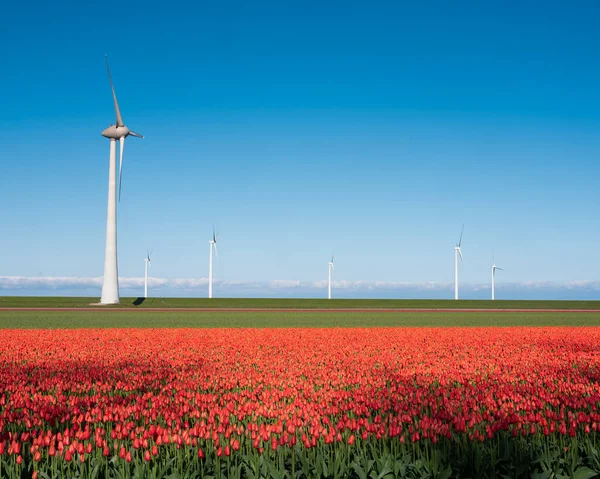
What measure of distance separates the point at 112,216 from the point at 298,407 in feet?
258

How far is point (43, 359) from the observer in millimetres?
19594

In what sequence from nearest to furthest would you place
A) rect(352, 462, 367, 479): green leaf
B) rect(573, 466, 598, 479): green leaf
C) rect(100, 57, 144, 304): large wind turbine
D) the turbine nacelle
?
rect(352, 462, 367, 479): green leaf → rect(573, 466, 598, 479): green leaf → rect(100, 57, 144, 304): large wind turbine → the turbine nacelle

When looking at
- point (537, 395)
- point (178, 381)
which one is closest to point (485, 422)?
point (537, 395)

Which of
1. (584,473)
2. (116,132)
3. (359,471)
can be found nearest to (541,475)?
(584,473)

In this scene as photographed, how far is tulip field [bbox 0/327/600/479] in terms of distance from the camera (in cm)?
736

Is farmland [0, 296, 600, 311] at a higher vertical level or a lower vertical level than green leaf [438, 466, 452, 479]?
lower

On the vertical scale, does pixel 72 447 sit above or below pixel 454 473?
above

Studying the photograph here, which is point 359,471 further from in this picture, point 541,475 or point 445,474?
point 541,475

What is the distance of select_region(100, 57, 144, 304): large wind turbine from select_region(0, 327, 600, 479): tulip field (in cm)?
5885

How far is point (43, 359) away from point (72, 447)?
555 inches

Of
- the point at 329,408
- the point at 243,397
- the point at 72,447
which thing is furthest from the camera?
Answer: the point at 243,397

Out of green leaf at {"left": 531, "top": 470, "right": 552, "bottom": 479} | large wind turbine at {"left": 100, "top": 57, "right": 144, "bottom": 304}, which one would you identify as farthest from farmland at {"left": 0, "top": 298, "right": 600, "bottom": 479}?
large wind turbine at {"left": 100, "top": 57, "right": 144, "bottom": 304}

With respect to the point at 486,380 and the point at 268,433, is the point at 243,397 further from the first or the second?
the point at 486,380

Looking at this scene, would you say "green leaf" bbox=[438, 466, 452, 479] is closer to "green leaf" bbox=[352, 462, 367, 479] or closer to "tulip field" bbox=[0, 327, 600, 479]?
"tulip field" bbox=[0, 327, 600, 479]
